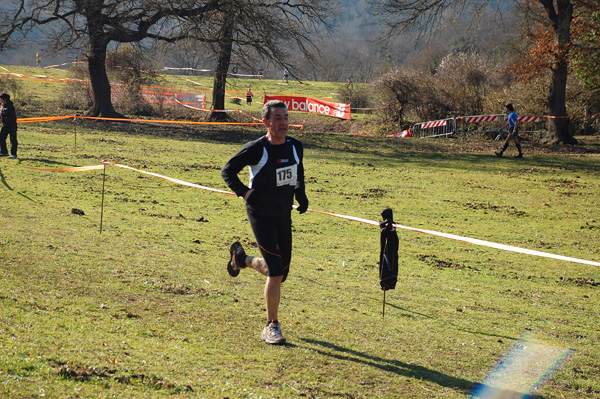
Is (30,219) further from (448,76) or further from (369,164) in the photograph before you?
(448,76)

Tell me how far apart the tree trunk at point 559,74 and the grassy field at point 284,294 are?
40.8 feet

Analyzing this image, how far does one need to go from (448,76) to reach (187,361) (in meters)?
41.2

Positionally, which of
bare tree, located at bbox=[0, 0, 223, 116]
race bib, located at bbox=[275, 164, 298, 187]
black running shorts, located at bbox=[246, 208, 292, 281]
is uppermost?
bare tree, located at bbox=[0, 0, 223, 116]

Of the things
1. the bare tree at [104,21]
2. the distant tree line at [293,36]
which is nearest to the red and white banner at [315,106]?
the distant tree line at [293,36]

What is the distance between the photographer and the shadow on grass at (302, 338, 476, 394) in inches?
214

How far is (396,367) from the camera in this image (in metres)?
5.71

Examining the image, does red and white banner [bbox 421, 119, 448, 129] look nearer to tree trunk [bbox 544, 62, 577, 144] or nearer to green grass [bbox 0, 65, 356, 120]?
tree trunk [bbox 544, 62, 577, 144]

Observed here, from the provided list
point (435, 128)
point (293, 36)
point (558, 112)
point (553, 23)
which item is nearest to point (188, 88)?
point (435, 128)

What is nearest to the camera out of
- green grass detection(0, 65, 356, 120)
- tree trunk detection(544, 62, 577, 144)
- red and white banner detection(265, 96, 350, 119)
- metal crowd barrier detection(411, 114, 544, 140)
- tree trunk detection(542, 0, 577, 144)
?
tree trunk detection(542, 0, 577, 144)

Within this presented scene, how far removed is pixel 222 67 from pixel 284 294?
86.4 feet

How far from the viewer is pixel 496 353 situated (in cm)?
629

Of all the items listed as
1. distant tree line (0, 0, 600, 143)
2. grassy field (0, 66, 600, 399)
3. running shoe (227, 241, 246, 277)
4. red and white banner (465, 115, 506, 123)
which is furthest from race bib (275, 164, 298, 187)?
red and white banner (465, 115, 506, 123)

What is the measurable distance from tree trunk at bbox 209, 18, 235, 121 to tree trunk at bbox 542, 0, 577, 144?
14072 millimetres

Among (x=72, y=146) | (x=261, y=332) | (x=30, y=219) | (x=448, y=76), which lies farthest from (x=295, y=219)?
(x=448, y=76)
